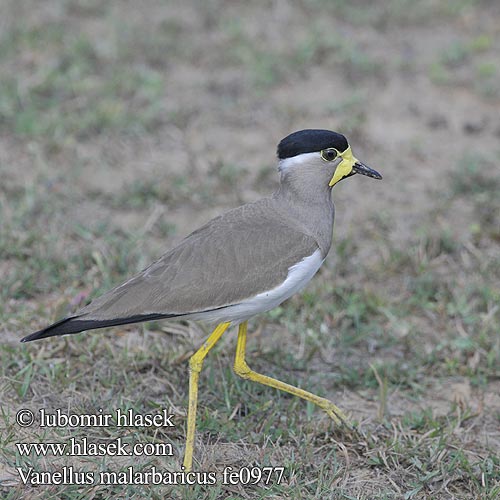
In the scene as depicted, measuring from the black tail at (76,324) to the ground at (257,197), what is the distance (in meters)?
0.50

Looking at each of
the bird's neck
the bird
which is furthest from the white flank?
the bird's neck

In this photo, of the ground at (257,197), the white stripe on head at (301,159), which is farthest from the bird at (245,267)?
the ground at (257,197)

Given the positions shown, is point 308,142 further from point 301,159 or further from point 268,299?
point 268,299

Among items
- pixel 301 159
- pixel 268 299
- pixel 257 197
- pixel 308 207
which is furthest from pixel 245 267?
pixel 257 197

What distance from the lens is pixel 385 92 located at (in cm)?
748

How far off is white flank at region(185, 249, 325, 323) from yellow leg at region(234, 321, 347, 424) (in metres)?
0.22

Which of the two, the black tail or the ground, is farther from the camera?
the ground

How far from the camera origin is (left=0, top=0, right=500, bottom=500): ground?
13.3 ft

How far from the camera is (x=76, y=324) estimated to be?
147 inches

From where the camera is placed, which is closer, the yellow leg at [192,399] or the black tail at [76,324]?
the black tail at [76,324]

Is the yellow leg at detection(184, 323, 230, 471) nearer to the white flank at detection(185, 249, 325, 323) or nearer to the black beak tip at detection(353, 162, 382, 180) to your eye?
the white flank at detection(185, 249, 325, 323)

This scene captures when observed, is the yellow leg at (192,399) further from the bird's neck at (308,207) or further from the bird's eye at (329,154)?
the bird's eye at (329,154)

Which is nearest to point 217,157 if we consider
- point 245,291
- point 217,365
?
point 217,365

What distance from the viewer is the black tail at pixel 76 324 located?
145 inches
